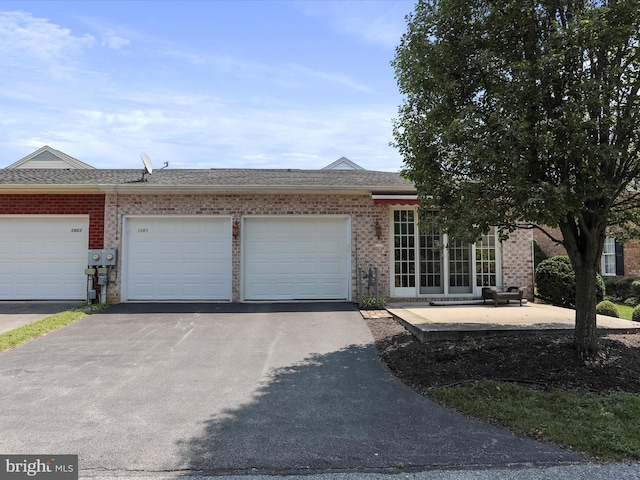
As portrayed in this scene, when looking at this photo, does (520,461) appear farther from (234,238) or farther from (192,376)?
(234,238)

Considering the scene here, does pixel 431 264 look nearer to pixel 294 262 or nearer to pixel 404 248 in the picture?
pixel 404 248

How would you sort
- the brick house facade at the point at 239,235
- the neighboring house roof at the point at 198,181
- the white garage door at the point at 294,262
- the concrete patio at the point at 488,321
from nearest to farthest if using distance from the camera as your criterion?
the concrete patio at the point at 488,321
the neighboring house roof at the point at 198,181
the brick house facade at the point at 239,235
the white garage door at the point at 294,262

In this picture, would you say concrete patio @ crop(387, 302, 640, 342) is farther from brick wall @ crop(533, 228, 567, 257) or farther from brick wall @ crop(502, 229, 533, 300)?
brick wall @ crop(533, 228, 567, 257)

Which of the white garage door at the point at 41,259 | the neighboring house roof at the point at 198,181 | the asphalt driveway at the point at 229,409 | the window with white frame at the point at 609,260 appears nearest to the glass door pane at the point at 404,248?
the neighboring house roof at the point at 198,181

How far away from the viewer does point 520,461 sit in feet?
11.2

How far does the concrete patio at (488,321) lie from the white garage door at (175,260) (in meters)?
4.88

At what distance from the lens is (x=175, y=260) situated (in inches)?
460

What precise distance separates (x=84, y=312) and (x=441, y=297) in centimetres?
928

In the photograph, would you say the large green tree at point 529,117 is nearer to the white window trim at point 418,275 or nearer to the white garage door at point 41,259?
the white window trim at point 418,275

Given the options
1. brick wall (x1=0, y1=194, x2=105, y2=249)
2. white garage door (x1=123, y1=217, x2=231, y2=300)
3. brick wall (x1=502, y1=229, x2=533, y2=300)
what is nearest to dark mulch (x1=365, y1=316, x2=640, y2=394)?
brick wall (x1=502, y1=229, x2=533, y2=300)

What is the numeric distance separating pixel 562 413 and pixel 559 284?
8.15 metres

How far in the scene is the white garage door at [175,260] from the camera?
11.7 m

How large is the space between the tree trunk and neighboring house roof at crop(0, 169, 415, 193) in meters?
4.96

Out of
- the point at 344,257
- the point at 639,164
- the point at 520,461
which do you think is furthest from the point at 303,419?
the point at 344,257
